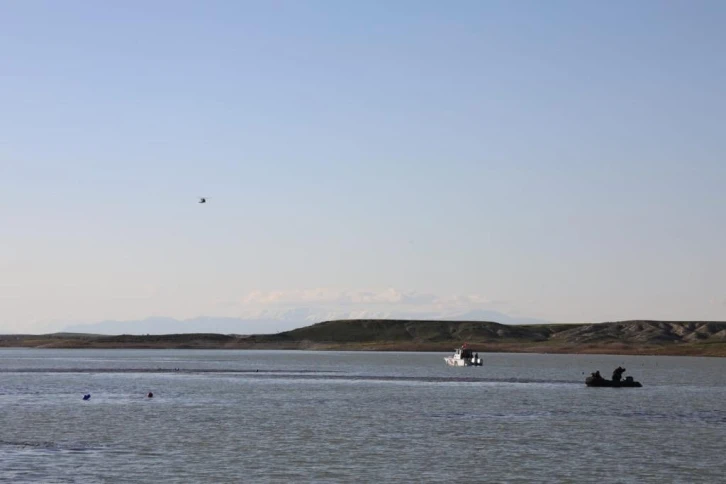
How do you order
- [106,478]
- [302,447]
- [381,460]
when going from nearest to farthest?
[106,478] < [381,460] < [302,447]

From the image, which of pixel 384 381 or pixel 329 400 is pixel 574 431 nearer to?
pixel 329 400

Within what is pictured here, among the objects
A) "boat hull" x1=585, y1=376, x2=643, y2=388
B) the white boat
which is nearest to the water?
"boat hull" x1=585, y1=376, x2=643, y2=388

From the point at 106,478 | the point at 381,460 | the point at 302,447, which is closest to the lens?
the point at 106,478

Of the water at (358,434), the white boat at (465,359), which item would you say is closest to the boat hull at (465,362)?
the white boat at (465,359)

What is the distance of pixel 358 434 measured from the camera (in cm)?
5975

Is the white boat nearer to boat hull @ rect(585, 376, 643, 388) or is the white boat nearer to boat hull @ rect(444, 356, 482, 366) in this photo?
boat hull @ rect(444, 356, 482, 366)

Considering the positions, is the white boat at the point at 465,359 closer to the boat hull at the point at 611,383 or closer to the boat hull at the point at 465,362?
the boat hull at the point at 465,362

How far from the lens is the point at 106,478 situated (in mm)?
42125

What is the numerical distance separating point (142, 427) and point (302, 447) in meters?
13.7

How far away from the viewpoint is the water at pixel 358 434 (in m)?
45.2

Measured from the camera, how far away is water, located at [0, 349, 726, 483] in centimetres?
4522

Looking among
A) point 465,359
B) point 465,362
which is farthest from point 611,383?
point 465,359

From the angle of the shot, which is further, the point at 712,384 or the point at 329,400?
the point at 712,384

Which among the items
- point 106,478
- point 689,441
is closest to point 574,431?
point 689,441
